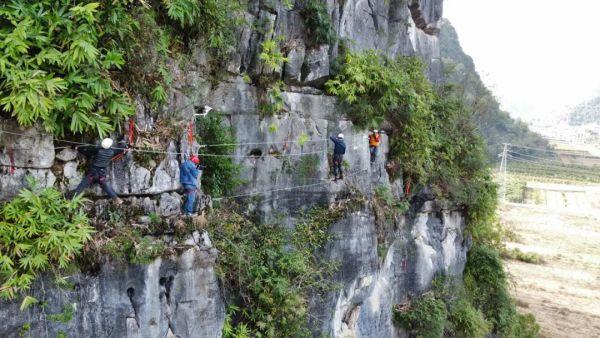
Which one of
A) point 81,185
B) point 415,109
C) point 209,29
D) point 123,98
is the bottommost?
point 81,185

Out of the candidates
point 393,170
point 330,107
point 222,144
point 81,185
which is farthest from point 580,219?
point 81,185

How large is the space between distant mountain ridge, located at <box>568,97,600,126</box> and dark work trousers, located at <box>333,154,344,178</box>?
195220 millimetres

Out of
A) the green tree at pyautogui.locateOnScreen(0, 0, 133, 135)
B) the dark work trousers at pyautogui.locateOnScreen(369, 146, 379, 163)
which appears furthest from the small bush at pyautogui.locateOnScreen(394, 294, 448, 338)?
the green tree at pyautogui.locateOnScreen(0, 0, 133, 135)

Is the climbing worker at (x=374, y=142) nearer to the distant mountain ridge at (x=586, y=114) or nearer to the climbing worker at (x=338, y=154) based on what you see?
the climbing worker at (x=338, y=154)

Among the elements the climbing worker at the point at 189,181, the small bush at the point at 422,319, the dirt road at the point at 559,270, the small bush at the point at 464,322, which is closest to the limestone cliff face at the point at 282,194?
the climbing worker at the point at 189,181

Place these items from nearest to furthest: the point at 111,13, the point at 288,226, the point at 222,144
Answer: the point at 111,13 < the point at 222,144 < the point at 288,226

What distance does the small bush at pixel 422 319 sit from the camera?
42.2 ft

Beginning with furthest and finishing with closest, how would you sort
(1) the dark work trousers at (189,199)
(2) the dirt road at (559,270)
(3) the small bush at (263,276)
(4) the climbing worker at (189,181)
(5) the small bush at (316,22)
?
(2) the dirt road at (559,270) → (5) the small bush at (316,22) → (3) the small bush at (263,276) → (1) the dark work trousers at (189,199) → (4) the climbing worker at (189,181)

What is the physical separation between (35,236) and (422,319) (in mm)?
11364

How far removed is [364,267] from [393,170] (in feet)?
11.5

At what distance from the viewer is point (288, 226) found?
990 centimetres

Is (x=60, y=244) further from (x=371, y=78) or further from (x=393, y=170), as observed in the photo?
(x=393, y=170)

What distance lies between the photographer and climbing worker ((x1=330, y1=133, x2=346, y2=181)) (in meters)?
10.2

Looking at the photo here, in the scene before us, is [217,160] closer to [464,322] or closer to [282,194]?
[282,194]
